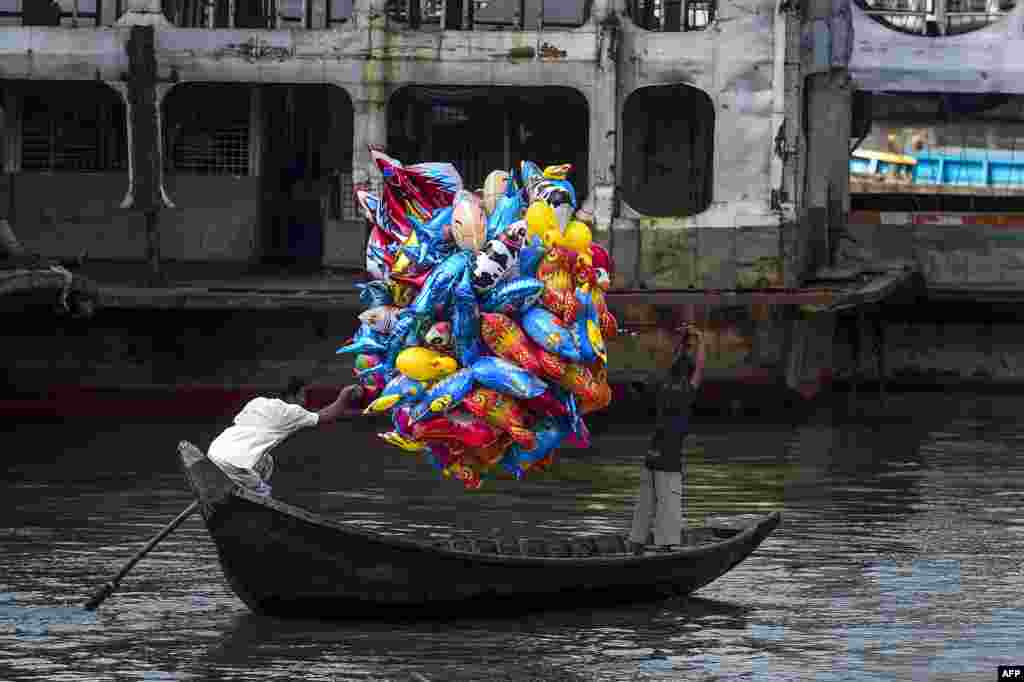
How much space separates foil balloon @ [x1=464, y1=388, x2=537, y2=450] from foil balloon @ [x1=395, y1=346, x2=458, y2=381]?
238mm

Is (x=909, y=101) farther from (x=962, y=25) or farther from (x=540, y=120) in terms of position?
(x=540, y=120)

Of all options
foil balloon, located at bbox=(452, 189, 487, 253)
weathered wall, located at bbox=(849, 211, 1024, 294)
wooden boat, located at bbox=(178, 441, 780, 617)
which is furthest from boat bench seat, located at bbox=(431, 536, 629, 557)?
weathered wall, located at bbox=(849, 211, 1024, 294)

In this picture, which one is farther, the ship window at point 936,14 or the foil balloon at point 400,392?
the ship window at point 936,14

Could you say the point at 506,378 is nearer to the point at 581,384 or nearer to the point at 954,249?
the point at 581,384

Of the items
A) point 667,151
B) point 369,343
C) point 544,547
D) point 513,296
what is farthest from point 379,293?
point 667,151

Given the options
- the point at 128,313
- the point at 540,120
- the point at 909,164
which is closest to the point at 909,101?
the point at 909,164

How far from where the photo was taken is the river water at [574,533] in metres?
14.2

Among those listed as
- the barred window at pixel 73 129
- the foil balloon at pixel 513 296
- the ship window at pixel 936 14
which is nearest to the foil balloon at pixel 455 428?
the foil balloon at pixel 513 296

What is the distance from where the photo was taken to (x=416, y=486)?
2466 centimetres

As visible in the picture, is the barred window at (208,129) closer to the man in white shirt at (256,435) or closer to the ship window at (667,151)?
the ship window at (667,151)

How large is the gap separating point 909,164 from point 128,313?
13.8 metres

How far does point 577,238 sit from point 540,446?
4.72ft

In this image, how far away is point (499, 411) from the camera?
580 inches

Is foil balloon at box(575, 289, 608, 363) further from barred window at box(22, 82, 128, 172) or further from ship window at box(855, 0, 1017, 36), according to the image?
barred window at box(22, 82, 128, 172)
